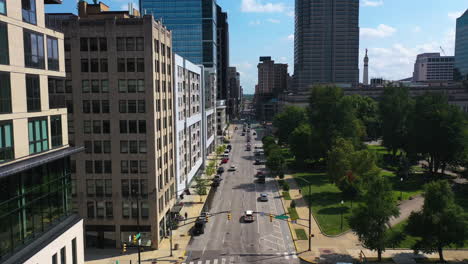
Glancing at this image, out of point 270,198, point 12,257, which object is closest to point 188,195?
point 270,198

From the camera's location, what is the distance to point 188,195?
254 ft

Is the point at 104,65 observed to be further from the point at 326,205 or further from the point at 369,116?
the point at 369,116

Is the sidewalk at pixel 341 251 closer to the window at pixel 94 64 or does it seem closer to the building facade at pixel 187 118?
the building facade at pixel 187 118

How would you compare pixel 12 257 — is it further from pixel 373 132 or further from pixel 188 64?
pixel 373 132

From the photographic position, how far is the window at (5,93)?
2238 cm

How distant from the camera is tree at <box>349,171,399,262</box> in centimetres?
4503

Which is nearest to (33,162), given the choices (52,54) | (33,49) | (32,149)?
(32,149)

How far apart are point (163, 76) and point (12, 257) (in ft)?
122

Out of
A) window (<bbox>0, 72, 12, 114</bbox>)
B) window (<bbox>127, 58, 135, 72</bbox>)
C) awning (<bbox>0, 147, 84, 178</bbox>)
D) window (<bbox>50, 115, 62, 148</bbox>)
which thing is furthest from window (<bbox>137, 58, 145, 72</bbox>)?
window (<bbox>0, 72, 12, 114</bbox>)

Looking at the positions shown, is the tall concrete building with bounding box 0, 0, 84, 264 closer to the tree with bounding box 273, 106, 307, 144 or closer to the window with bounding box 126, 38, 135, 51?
the window with bounding box 126, 38, 135, 51

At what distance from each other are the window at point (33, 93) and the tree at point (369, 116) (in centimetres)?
11878

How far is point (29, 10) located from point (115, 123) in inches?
1054

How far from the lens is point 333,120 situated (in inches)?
3962

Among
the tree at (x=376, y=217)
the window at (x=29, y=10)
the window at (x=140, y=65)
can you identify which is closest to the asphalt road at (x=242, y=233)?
the tree at (x=376, y=217)
